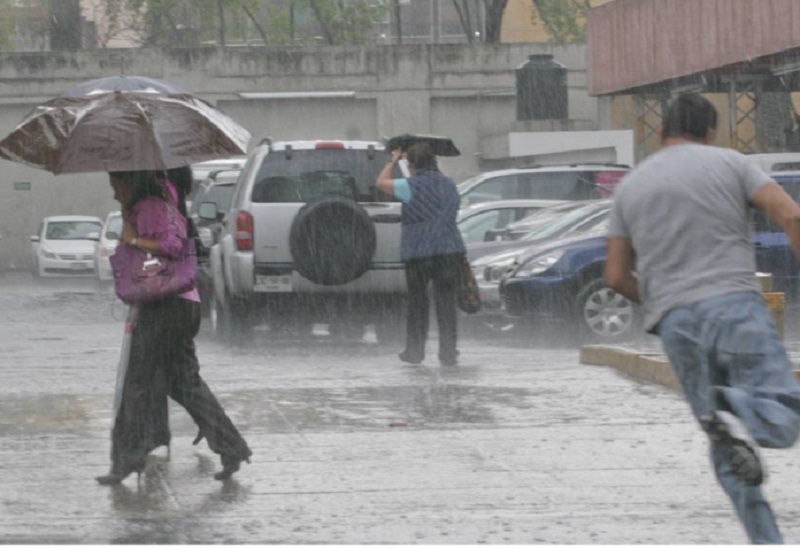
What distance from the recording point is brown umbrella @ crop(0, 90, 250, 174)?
8.38m

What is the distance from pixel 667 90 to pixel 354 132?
9.86 metres

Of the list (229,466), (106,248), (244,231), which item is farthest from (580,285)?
(106,248)

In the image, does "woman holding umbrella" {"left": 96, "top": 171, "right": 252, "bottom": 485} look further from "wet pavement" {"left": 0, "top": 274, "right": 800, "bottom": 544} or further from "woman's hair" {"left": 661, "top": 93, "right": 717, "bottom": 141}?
"woman's hair" {"left": 661, "top": 93, "right": 717, "bottom": 141}

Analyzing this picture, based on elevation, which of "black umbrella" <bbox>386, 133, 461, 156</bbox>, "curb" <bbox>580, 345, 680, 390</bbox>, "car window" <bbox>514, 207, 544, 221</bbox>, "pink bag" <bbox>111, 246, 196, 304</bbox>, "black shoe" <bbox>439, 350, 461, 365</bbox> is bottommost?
"black shoe" <bbox>439, 350, 461, 365</bbox>

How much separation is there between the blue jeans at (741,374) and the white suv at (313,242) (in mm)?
9674

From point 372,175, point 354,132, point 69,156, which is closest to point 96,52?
point 354,132

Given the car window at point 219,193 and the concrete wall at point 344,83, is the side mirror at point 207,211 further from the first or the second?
the concrete wall at point 344,83

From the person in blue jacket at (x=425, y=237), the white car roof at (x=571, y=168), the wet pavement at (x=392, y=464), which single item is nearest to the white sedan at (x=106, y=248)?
the white car roof at (x=571, y=168)

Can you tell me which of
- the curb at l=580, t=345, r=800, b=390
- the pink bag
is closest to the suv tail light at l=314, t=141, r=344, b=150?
the curb at l=580, t=345, r=800, b=390

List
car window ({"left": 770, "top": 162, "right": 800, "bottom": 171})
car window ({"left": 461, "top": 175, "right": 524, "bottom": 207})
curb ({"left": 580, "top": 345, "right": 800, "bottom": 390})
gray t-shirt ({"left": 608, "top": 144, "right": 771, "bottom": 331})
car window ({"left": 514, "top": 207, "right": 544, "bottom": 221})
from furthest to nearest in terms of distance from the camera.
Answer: car window ({"left": 461, "top": 175, "right": 524, "bottom": 207})
car window ({"left": 514, "top": 207, "right": 544, "bottom": 221})
car window ({"left": 770, "top": 162, "right": 800, "bottom": 171})
curb ({"left": 580, "top": 345, "right": 800, "bottom": 390})
gray t-shirt ({"left": 608, "top": 144, "right": 771, "bottom": 331})

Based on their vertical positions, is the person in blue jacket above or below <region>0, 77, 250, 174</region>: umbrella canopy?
below

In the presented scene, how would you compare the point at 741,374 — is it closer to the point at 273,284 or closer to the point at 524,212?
the point at 273,284

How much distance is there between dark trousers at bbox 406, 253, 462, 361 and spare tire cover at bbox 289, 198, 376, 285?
2047mm

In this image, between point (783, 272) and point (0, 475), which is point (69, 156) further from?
point (783, 272)
